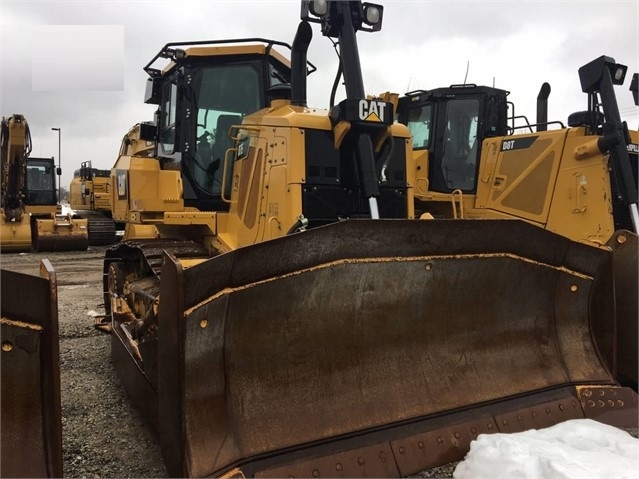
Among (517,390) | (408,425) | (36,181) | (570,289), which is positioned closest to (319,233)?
(408,425)

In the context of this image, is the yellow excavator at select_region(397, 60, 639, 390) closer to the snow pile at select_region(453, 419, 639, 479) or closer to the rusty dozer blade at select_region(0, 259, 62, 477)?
the snow pile at select_region(453, 419, 639, 479)

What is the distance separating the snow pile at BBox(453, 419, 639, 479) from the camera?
7.34 ft

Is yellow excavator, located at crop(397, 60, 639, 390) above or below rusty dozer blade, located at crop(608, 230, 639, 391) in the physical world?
above

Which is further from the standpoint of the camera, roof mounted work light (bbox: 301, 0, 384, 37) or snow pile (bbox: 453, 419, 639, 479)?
roof mounted work light (bbox: 301, 0, 384, 37)

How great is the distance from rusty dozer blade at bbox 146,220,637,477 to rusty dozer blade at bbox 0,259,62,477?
425 mm

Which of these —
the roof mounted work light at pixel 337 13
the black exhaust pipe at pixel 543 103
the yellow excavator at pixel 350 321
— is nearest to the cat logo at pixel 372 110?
the yellow excavator at pixel 350 321

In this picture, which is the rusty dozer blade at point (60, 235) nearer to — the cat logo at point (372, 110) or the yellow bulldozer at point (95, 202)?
the yellow bulldozer at point (95, 202)

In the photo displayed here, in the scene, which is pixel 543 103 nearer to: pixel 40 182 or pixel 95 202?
pixel 95 202

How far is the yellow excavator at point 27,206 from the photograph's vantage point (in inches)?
531

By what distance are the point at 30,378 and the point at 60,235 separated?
14522 millimetres

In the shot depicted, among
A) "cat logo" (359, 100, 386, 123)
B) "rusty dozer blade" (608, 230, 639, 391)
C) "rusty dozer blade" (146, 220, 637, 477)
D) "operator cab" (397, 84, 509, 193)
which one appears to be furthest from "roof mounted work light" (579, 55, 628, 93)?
"rusty dozer blade" (146, 220, 637, 477)

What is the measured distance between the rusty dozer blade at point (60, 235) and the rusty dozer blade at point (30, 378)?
14451 millimetres

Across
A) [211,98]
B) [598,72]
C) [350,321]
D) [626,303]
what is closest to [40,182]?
[211,98]

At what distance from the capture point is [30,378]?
6.79 feet
